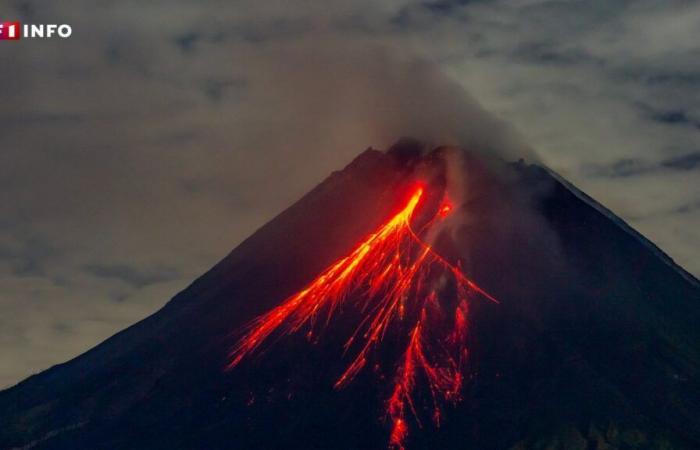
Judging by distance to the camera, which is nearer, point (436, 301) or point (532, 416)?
point (532, 416)

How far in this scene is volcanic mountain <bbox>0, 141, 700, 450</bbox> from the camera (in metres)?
96.1

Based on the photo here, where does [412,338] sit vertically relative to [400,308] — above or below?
below

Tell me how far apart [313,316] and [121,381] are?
17877 mm

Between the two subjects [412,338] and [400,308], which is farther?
[400,308]

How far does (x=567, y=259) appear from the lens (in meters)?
115

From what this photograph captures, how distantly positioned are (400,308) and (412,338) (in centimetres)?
400

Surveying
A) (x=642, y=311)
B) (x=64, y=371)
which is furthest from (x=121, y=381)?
(x=642, y=311)

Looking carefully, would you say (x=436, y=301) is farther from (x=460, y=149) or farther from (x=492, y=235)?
(x=460, y=149)

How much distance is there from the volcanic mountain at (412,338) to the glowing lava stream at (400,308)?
7.0 inches

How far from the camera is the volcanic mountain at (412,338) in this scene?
315 ft

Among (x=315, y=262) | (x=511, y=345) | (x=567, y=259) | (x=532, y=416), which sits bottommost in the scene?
(x=532, y=416)

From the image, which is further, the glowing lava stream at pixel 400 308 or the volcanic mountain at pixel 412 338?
the glowing lava stream at pixel 400 308

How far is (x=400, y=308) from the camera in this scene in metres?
108

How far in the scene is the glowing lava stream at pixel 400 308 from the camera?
327ft
